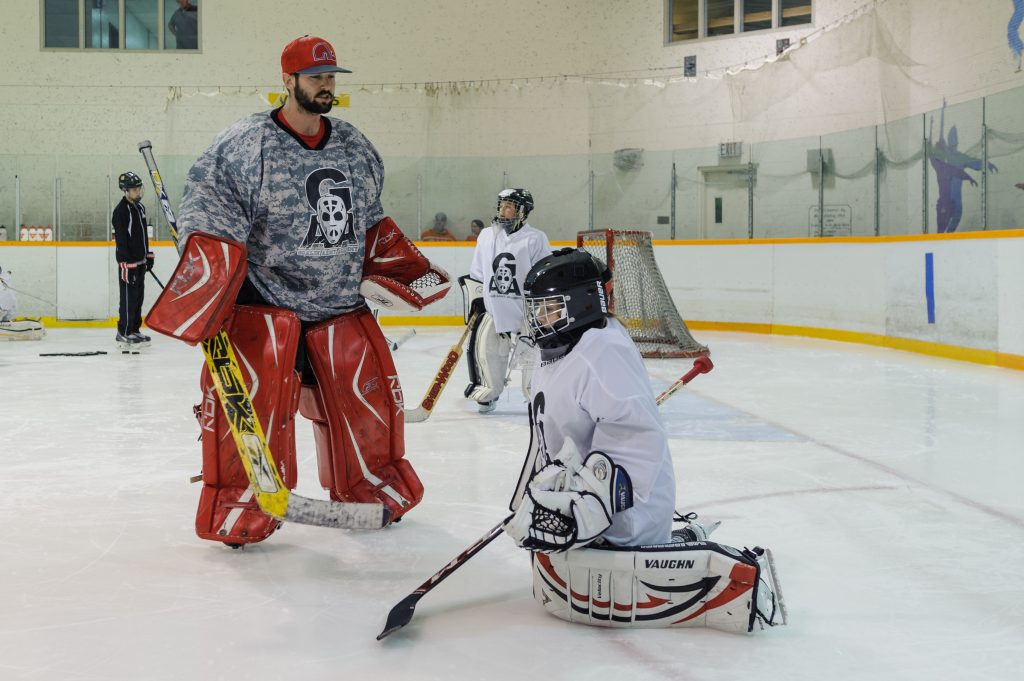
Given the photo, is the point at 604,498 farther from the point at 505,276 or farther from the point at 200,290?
the point at 505,276

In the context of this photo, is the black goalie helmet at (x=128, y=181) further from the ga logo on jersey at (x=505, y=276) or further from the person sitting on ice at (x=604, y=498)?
the person sitting on ice at (x=604, y=498)

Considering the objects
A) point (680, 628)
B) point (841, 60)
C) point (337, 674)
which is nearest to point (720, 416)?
point (680, 628)

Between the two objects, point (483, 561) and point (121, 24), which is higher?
point (121, 24)

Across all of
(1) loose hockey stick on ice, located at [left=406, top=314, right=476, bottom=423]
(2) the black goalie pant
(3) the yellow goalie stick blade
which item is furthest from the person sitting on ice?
(2) the black goalie pant

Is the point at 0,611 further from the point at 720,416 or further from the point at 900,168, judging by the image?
the point at 900,168

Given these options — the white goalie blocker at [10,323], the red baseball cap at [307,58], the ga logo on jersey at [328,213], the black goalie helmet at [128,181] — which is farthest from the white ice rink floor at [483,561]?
the white goalie blocker at [10,323]

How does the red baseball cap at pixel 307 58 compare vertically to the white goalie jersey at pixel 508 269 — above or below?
above

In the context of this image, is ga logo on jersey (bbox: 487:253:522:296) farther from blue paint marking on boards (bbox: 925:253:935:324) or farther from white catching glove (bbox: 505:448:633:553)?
blue paint marking on boards (bbox: 925:253:935:324)

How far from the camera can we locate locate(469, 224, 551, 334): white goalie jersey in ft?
18.0

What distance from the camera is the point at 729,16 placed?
516 inches

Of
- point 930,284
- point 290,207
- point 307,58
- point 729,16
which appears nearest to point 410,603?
point 290,207

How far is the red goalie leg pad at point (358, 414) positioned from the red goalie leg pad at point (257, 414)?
12 centimetres

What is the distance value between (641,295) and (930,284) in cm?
245

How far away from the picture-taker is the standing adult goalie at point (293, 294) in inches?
112
